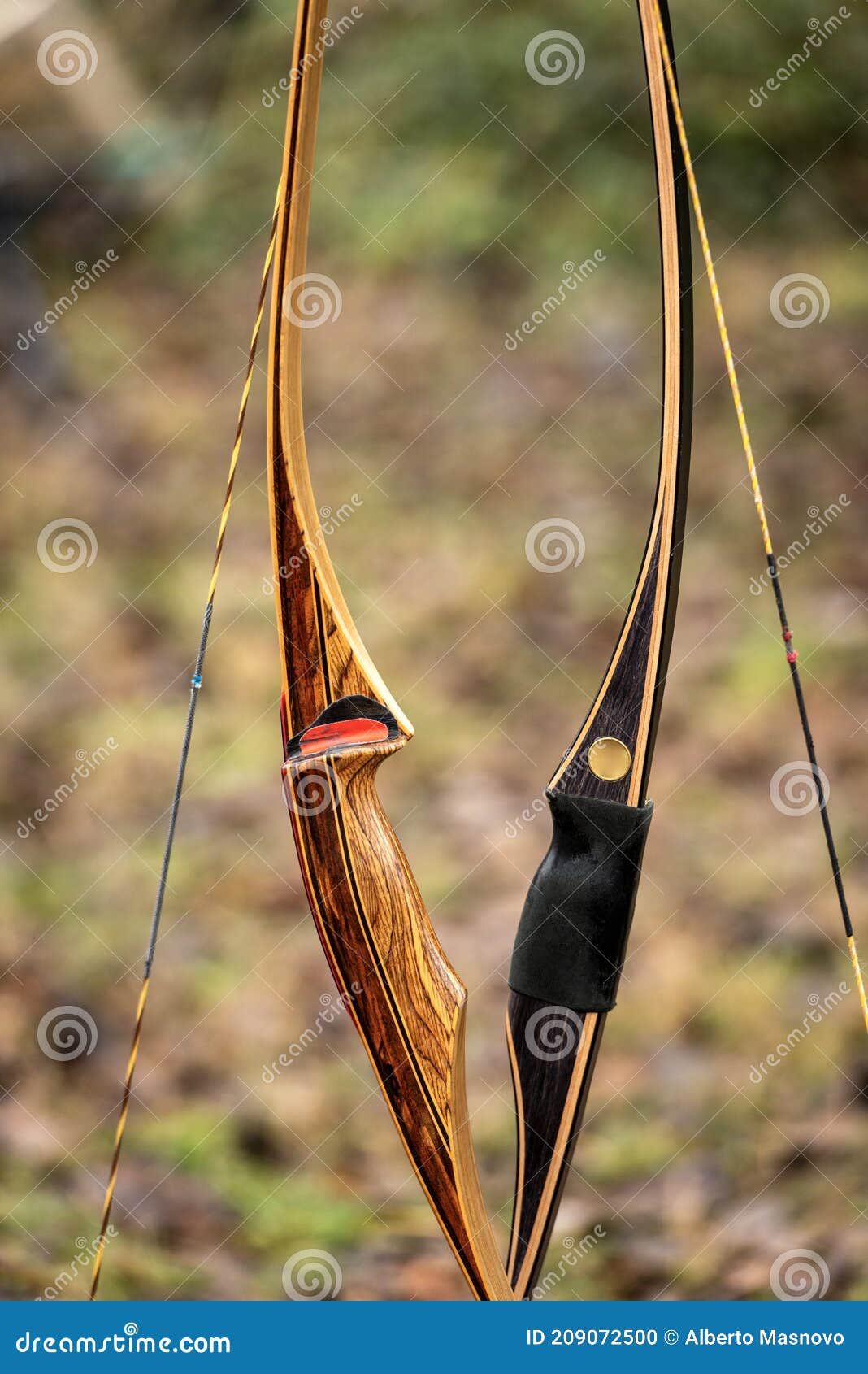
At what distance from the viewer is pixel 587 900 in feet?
4.16

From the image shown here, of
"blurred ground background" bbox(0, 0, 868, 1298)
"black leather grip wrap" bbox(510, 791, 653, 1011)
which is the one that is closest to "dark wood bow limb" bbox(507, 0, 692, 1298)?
"black leather grip wrap" bbox(510, 791, 653, 1011)

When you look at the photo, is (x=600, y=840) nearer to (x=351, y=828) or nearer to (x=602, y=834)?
(x=602, y=834)

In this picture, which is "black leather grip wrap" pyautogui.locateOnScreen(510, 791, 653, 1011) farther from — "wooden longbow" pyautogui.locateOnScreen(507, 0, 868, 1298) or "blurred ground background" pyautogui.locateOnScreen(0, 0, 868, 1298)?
"blurred ground background" pyautogui.locateOnScreen(0, 0, 868, 1298)

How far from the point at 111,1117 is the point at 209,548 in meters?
1.53

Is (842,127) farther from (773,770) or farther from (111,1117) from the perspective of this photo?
(111,1117)

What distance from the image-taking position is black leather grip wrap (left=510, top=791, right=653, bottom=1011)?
4.14ft

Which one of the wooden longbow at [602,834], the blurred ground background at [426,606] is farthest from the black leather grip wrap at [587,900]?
the blurred ground background at [426,606]

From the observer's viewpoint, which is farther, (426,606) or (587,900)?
(426,606)

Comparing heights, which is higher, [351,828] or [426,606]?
[351,828]

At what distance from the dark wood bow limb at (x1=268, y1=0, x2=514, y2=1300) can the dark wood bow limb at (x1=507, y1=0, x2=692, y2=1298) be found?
0.25 ft

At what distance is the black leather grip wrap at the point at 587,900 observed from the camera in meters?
1.26

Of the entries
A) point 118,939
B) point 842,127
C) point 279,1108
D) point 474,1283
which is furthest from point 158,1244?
point 842,127

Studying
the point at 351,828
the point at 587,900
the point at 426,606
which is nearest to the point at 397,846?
the point at 351,828

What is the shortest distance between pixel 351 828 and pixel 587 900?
232 mm
